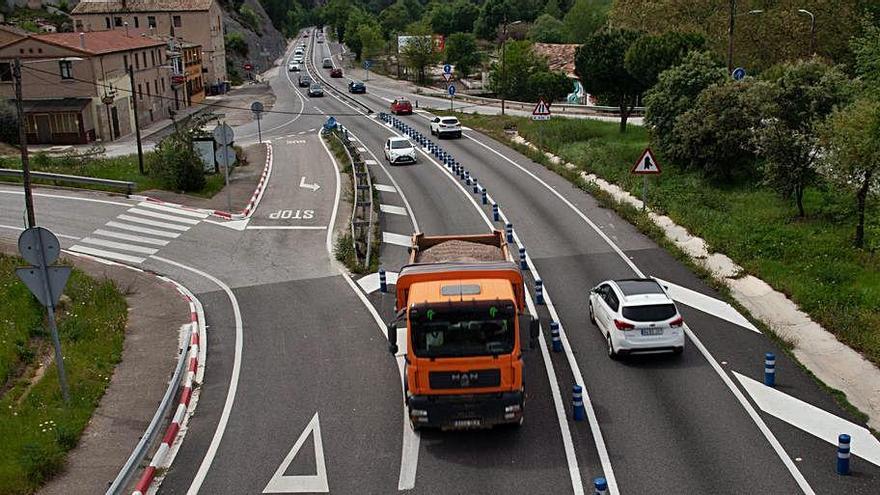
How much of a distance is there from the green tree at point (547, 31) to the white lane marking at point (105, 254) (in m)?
127

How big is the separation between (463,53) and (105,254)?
97.6 metres

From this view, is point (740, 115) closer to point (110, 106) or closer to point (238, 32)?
point (110, 106)

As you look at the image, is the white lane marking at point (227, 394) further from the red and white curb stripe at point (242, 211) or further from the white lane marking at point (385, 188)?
the white lane marking at point (385, 188)

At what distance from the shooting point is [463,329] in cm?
1412

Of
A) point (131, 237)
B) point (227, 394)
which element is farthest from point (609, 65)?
point (227, 394)

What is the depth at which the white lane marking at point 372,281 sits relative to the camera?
2395 cm

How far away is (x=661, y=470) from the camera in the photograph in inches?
547

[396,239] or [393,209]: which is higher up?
[393,209]

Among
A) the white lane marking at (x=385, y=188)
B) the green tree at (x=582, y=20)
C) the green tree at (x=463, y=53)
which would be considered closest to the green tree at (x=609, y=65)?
the white lane marking at (x=385, y=188)

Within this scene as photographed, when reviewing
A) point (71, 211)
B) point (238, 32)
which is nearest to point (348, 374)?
point (71, 211)

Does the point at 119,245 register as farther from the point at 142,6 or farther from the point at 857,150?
the point at 142,6

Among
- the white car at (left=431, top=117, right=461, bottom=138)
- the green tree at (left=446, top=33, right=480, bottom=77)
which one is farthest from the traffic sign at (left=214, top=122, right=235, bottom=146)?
the green tree at (left=446, top=33, right=480, bottom=77)

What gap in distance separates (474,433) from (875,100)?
16.9 m

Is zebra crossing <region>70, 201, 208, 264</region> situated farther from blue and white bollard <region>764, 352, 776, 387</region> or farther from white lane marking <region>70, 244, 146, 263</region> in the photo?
blue and white bollard <region>764, 352, 776, 387</region>
